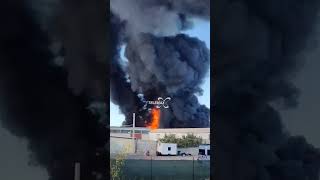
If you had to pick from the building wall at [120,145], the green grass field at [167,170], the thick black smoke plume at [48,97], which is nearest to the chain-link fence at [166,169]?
the green grass field at [167,170]

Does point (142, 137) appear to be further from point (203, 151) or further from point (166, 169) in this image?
point (203, 151)

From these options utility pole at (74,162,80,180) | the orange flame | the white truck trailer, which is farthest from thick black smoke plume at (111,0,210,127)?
utility pole at (74,162,80,180)

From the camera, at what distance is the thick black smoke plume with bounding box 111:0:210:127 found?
14.5 ft

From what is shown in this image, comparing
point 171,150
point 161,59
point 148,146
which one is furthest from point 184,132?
point 161,59

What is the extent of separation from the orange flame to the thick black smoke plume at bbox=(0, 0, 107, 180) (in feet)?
1.55

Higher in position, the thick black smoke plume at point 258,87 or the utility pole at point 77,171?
the thick black smoke plume at point 258,87

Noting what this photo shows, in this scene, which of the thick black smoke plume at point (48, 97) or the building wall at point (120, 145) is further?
the thick black smoke plume at point (48, 97)

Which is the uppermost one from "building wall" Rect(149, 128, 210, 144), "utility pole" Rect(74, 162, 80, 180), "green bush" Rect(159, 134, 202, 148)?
"building wall" Rect(149, 128, 210, 144)

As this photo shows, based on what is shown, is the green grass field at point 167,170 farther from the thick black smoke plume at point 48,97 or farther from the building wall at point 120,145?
the thick black smoke plume at point 48,97

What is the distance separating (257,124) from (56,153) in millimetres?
1942

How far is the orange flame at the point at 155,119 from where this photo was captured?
4.38m

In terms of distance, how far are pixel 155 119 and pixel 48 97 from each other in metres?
1.07

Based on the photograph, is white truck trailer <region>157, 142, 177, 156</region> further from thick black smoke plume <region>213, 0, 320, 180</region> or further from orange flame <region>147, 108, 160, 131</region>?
thick black smoke plume <region>213, 0, 320, 180</region>

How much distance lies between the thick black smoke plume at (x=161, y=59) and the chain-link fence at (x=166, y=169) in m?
0.35
